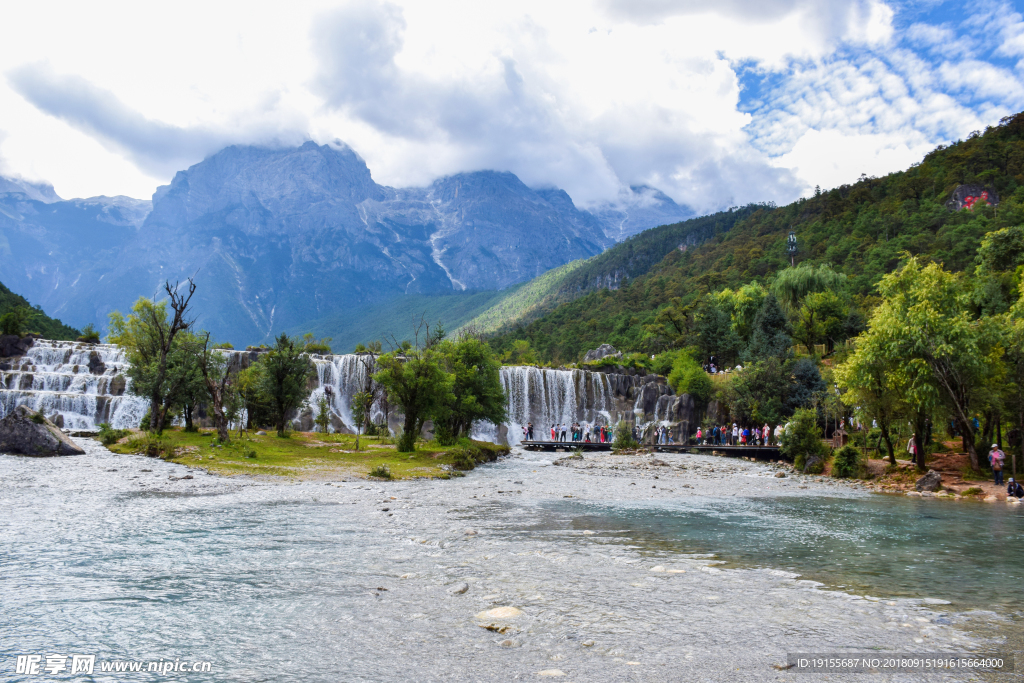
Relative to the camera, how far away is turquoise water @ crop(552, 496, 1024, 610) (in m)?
10.1

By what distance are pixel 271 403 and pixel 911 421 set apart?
4611cm

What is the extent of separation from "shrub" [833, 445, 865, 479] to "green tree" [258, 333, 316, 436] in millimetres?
37698

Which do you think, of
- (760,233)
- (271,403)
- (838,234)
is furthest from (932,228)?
(271,403)

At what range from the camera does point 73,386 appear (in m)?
58.2

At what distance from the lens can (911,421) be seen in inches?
1164

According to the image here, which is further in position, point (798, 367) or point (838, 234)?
point (838, 234)

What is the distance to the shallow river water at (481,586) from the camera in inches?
253

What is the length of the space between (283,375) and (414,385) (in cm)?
1438

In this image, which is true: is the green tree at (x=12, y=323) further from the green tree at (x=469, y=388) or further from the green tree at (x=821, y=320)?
the green tree at (x=821, y=320)

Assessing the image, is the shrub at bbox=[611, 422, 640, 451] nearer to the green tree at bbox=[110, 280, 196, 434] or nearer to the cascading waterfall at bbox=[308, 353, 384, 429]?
the cascading waterfall at bbox=[308, 353, 384, 429]

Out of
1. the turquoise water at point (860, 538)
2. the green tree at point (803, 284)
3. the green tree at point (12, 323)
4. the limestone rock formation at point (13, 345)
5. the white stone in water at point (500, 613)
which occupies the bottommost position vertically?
the turquoise water at point (860, 538)

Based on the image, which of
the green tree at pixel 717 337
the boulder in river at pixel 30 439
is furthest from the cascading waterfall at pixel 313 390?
the green tree at pixel 717 337

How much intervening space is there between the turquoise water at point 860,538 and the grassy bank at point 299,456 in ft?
43.8

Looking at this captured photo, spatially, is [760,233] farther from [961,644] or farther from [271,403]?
[961,644]
